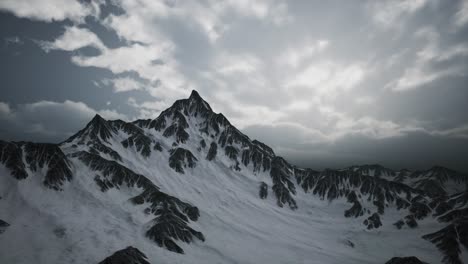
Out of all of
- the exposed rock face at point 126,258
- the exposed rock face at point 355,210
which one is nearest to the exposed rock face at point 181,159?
the exposed rock face at point 126,258

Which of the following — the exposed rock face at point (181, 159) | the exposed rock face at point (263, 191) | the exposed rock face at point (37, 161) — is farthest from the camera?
the exposed rock face at point (263, 191)

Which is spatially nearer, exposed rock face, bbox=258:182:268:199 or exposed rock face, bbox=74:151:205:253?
exposed rock face, bbox=74:151:205:253

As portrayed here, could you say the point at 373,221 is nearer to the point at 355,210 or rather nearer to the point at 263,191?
the point at 355,210

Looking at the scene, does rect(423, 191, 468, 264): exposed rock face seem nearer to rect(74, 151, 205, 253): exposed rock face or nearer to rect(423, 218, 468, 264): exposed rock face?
rect(423, 218, 468, 264): exposed rock face

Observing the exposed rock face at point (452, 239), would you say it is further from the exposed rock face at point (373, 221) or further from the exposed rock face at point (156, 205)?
the exposed rock face at point (156, 205)

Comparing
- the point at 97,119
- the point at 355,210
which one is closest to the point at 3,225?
the point at 97,119

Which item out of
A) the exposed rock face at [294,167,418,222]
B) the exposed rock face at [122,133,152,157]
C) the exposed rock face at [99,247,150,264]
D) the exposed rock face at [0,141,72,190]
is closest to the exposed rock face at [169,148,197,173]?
the exposed rock face at [122,133,152,157]

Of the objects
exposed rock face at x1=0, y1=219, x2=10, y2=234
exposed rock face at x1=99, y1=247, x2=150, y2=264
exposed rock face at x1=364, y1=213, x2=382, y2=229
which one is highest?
exposed rock face at x1=364, y1=213, x2=382, y2=229
